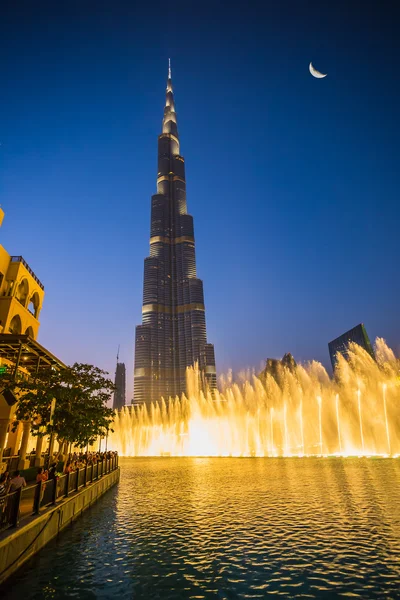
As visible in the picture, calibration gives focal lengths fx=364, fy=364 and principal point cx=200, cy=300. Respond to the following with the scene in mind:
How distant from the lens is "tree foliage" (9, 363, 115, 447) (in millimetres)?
23911

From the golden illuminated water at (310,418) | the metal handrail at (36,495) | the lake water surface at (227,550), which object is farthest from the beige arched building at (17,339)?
the golden illuminated water at (310,418)

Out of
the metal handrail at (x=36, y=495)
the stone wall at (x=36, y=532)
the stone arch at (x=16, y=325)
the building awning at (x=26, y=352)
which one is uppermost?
the stone arch at (x=16, y=325)

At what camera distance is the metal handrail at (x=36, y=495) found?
10.5m

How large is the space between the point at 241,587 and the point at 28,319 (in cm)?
3689

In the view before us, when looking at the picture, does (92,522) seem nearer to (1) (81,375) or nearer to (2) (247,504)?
(2) (247,504)

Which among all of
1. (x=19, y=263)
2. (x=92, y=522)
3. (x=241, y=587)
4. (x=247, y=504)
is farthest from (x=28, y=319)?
(x=241, y=587)

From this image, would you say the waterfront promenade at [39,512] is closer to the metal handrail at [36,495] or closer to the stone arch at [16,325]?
the metal handrail at [36,495]

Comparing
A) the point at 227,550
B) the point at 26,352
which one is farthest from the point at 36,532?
the point at 26,352

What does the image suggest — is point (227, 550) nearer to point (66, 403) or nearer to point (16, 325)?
point (66, 403)

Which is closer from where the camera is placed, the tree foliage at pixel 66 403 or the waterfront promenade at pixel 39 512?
the waterfront promenade at pixel 39 512

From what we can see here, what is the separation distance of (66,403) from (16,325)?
612 inches

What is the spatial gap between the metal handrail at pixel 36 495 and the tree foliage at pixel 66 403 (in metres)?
2.93

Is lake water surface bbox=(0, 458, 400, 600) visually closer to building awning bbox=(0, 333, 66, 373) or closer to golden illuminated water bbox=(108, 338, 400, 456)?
building awning bbox=(0, 333, 66, 373)

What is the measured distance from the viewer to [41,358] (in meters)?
28.5
